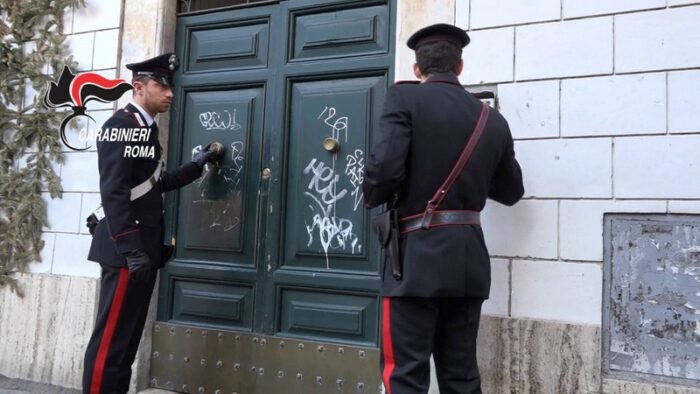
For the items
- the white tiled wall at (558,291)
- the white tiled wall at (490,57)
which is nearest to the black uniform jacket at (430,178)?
the white tiled wall at (558,291)

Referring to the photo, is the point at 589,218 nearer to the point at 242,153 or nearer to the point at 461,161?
the point at 461,161

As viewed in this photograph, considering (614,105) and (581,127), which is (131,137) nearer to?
(581,127)

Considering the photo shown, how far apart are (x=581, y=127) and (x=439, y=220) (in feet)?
3.66

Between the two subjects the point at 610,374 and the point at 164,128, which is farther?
the point at 164,128

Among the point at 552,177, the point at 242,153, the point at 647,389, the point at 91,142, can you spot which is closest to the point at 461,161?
the point at 552,177

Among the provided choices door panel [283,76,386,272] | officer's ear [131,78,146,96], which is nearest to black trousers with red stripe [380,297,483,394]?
door panel [283,76,386,272]

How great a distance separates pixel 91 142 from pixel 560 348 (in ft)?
11.2

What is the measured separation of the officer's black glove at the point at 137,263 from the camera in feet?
10.9

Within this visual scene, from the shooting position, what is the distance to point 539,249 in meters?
3.34

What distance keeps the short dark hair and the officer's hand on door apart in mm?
1757

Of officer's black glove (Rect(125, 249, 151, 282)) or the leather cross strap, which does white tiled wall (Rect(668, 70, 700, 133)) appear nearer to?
the leather cross strap

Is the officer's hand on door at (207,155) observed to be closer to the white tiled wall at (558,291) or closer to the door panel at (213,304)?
the door panel at (213,304)

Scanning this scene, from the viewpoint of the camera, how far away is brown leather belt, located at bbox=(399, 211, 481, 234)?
104 inches

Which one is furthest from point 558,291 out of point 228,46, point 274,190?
point 228,46
